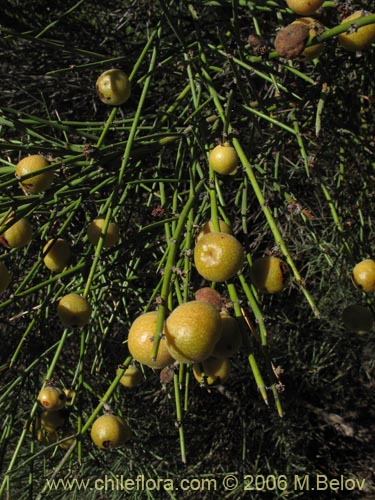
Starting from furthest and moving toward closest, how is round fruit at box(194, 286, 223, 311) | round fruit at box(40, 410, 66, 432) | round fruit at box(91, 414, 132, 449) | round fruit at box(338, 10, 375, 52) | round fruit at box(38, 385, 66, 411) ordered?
round fruit at box(40, 410, 66, 432), round fruit at box(38, 385, 66, 411), round fruit at box(91, 414, 132, 449), round fruit at box(338, 10, 375, 52), round fruit at box(194, 286, 223, 311)

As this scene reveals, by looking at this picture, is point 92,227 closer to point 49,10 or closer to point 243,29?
point 243,29

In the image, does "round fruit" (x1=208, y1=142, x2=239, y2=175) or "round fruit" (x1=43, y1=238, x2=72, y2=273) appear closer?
"round fruit" (x1=208, y1=142, x2=239, y2=175)

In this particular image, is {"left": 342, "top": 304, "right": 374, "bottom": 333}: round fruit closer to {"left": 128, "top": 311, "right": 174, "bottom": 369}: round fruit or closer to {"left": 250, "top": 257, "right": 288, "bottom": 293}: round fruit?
{"left": 250, "top": 257, "right": 288, "bottom": 293}: round fruit

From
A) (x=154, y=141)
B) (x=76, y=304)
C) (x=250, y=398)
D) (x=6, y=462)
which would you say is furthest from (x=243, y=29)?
(x=6, y=462)

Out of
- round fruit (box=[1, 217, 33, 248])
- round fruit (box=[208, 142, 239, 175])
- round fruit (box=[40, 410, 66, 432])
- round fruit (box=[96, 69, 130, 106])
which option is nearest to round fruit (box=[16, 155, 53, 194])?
round fruit (box=[1, 217, 33, 248])

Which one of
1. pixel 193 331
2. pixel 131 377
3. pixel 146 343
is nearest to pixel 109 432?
pixel 131 377

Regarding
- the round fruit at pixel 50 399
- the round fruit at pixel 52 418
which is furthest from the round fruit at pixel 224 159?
the round fruit at pixel 52 418

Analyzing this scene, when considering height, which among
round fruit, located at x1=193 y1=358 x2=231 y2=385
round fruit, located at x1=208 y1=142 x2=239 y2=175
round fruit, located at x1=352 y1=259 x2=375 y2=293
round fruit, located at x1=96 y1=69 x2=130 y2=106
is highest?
round fruit, located at x1=96 y1=69 x2=130 y2=106
